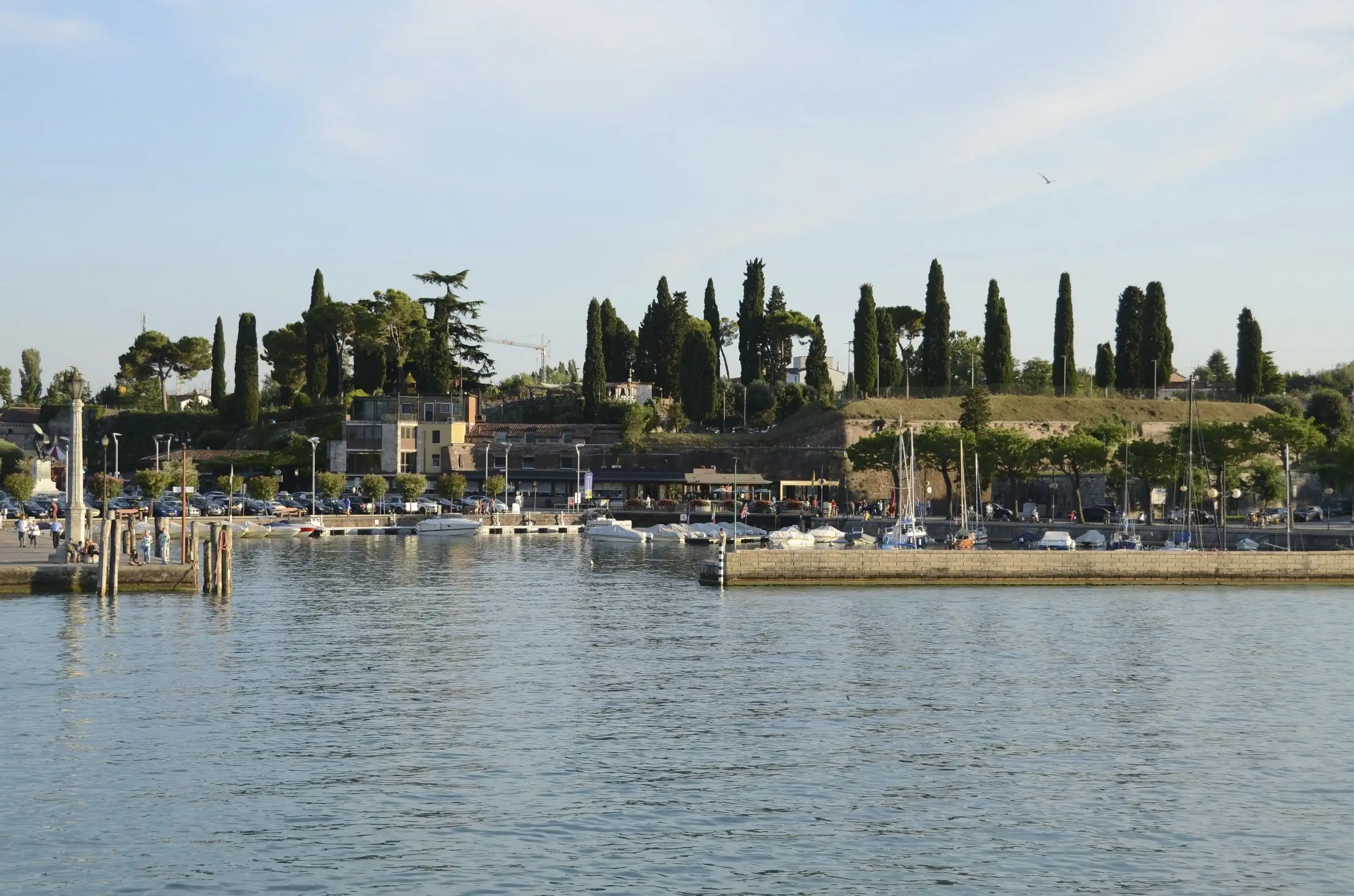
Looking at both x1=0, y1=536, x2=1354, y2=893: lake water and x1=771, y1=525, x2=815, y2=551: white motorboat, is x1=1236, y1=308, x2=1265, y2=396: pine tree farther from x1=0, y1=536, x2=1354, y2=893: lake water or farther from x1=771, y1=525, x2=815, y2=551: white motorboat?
x1=0, y1=536, x2=1354, y2=893: lake water

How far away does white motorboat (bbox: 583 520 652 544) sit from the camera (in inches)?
3979

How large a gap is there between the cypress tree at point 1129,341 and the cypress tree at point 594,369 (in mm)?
45071

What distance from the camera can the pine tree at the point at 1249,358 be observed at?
423ft

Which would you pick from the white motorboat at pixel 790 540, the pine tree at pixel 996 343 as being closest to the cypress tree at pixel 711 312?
the pine tree at pixel 996 343

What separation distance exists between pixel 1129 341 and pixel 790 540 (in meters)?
53.7

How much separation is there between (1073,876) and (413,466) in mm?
111582

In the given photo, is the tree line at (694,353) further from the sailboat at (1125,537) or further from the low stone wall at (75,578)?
the low stone wall at (75,578)

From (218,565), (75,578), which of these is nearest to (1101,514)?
(218,565)

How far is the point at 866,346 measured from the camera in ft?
405

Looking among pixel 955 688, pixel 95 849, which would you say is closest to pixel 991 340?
pixel 955 688

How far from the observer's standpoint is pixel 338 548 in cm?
9062

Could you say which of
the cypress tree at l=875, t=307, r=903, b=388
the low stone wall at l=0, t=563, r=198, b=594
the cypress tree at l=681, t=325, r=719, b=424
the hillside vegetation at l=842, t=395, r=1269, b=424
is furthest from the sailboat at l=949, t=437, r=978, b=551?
the low stone wall at l=0, t=563, r=198, b=594

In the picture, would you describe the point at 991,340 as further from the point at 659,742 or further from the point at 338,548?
the point at 659,742

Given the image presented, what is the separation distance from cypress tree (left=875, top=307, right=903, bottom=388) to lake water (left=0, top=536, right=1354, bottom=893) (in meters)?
78.0
